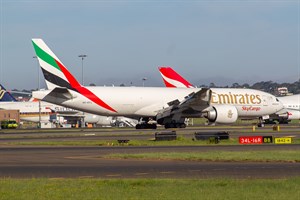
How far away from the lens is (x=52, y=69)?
211 feet

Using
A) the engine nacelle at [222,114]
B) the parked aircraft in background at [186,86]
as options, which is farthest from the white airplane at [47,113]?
the engine nacelle at [222,114]

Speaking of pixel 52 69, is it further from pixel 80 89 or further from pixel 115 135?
pixel 115 135

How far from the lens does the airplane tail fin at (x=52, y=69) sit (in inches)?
2530

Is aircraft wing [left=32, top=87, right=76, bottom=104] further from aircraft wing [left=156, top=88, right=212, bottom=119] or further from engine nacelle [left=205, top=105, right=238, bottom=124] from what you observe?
engine nacelle [left=205, top=105, right=238, bottom=124]

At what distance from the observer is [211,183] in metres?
19.8

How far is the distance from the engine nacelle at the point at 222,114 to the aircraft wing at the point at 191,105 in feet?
2.84

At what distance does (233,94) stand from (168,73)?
27836mm

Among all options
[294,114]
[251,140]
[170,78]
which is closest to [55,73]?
[251,140]

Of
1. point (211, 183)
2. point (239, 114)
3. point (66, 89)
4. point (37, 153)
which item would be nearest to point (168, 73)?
point (239, 114)

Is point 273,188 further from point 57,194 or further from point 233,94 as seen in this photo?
point 233,94

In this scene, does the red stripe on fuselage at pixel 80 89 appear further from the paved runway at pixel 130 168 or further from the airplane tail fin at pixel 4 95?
the airplane tail fin at pixel 4 95

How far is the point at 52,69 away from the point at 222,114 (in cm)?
1721

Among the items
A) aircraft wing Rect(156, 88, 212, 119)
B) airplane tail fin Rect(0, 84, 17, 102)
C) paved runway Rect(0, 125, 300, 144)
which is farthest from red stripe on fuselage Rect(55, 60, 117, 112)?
airplane tail fin Rect(0, 84, 17, 102)

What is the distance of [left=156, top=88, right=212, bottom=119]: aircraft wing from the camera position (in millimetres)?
65375
